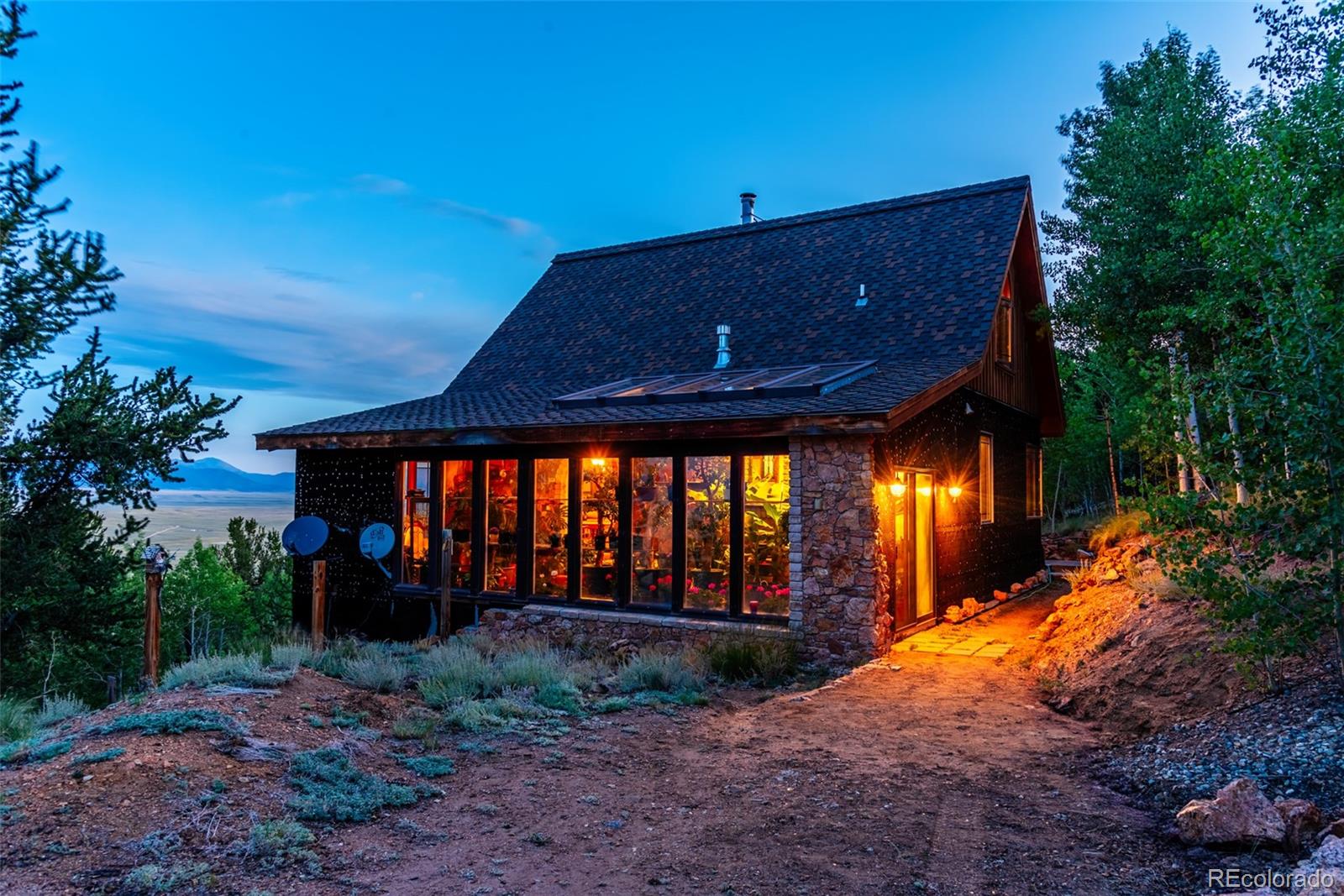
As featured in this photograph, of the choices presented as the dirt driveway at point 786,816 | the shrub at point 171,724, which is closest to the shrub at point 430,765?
the dirt driveway at point 786,816

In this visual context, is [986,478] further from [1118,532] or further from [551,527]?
[551,527]

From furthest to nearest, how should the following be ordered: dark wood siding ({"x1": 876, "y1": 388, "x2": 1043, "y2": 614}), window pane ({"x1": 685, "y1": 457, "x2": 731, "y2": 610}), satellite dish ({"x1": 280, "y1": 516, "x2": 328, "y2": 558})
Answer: satellite dish ({"x1": 280, "y1": 516, "x2": 328, "y2": 558}) < dark wood siding ({"x1": 876, "y1": 388, "x2": 1043, "y2": 614}) < window pane ({"x1": 685, "y1": 457, "x2": 731, "y2": 610})

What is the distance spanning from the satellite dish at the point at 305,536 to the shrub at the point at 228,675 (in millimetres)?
5855

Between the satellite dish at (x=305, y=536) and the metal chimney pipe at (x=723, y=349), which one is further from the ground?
the metal chimney pipe at (x=723, y=349)

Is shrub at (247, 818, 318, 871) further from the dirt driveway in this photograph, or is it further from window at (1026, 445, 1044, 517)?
window at (1026, 445, 1044, 517)

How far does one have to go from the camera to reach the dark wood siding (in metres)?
10.5

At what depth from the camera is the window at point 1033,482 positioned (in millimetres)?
15641

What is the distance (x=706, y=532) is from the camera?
393 inches

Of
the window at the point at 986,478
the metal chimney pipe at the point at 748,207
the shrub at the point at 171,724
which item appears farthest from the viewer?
the metal chimney pipe at the point at 748,207

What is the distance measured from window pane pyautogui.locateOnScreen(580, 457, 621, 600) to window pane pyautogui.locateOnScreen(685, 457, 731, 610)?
3.56ft

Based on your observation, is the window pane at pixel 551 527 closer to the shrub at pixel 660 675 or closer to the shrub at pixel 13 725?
the shrub at pixel 660 675

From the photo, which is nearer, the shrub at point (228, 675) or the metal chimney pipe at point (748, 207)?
the shrub at point (228, 675)

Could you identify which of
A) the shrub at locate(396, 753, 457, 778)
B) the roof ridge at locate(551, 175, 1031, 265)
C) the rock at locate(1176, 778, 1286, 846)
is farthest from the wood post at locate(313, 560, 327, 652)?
the roof ridge at locate(551, 175, 1031, 265)

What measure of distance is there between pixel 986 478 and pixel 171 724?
11586 mm
